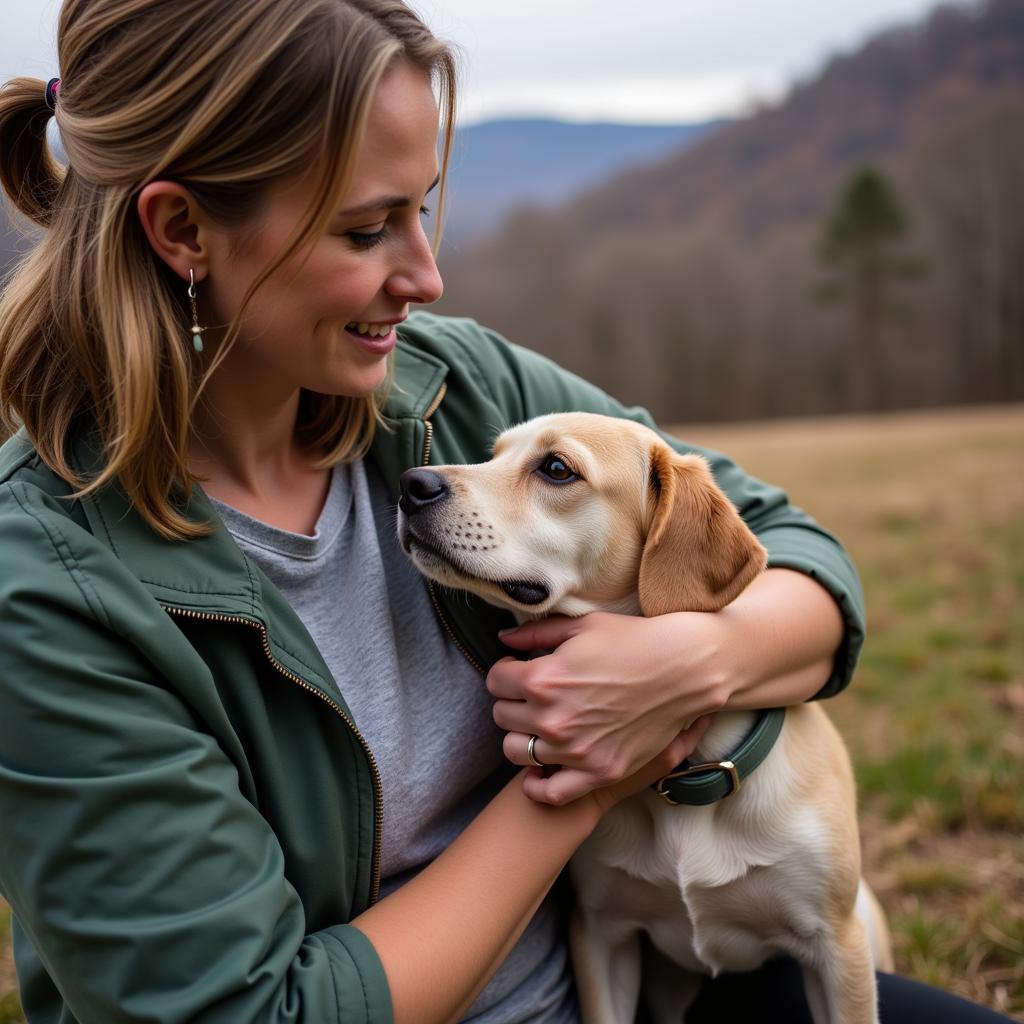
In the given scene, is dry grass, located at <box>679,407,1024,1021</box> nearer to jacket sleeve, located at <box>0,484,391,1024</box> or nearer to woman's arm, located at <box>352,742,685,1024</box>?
woman's arm, located at <box>352,742,685,1024</box>

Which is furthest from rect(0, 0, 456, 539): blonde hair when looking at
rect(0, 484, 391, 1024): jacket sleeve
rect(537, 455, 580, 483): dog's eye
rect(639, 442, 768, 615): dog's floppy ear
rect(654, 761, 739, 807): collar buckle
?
rect(654, 761, 739, 807): collar buckle

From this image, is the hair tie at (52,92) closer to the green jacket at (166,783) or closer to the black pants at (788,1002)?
the green jacket at (166,783)

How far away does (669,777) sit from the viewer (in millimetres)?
2143

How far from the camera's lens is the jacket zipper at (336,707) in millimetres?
1687

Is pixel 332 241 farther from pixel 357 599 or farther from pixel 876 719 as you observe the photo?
pixel 876 719

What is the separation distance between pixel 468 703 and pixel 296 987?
744 mm

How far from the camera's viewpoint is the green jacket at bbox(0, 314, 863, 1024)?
4.81ft

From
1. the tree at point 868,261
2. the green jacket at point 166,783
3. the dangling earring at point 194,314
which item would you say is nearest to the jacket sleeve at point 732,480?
the dangling earring at point 194,314

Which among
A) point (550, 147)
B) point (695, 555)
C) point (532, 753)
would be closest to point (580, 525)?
point (695, 555)

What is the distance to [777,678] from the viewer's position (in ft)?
7.35

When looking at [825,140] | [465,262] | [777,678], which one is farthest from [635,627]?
[825,140]

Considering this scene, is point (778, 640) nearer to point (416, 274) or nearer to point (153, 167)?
point (416, 274)

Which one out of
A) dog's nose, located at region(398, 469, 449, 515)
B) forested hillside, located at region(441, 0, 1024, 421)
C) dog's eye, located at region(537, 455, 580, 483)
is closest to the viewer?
dog's nose, located at region(398, 469, 449, 515)

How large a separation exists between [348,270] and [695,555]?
92cm
